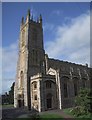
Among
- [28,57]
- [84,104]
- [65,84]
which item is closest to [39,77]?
[65,84]

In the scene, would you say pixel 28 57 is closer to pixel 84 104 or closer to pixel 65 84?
pixel 65 84

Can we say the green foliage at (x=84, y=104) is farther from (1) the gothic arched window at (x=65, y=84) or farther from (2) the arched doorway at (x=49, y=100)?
(1) the gothic arched window at (x=65, y=84)

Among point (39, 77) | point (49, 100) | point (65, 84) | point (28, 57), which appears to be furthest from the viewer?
point (28, 57)

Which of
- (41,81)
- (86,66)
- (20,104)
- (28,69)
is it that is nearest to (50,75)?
(41,81)

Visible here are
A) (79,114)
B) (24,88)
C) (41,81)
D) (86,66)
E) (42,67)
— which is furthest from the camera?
(86,66)

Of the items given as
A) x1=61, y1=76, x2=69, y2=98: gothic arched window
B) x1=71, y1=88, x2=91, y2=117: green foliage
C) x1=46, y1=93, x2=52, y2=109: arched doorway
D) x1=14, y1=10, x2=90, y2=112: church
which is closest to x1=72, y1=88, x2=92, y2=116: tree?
x1=71, y1=88, x2=91, y2=117: green foliage

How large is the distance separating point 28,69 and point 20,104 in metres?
6.72

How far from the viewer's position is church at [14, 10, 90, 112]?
101ft

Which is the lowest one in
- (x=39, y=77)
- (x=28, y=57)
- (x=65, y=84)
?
(x=65, y=84)

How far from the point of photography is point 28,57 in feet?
114

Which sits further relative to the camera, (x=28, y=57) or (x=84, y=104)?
(x=28, y=57)

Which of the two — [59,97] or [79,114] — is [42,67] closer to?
[59,97]

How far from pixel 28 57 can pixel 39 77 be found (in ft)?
20.2

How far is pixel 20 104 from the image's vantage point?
1384 inches
